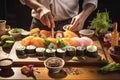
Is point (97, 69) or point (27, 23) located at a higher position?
point (27, 23)

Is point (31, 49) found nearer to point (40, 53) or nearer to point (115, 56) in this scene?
point (40, 53)

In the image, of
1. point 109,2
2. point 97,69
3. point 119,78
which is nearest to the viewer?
point 119,78

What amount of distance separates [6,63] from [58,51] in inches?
18.5

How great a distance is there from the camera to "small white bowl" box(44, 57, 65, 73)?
87.8 inches

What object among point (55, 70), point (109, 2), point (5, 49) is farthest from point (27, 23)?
point (55, 70)

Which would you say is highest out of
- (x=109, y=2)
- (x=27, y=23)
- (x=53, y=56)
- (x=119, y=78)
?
(x=109, y=2)

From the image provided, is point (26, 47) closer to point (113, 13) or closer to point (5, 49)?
point (5, 49)

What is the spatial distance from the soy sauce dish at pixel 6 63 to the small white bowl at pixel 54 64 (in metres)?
0.29

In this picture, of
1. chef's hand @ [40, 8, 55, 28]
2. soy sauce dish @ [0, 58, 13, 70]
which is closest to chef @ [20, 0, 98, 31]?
chef's hand @ [40, 8, 55, 28]

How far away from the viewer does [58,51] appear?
97.0 inches

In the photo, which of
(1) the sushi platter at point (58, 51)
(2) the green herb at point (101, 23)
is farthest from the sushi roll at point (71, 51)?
(2) the green herb at point (101, 23)

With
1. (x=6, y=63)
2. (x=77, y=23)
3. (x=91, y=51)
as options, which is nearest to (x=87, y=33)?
(x=77, y=23)

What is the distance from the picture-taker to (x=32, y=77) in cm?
221

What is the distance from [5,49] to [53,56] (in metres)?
0.52
